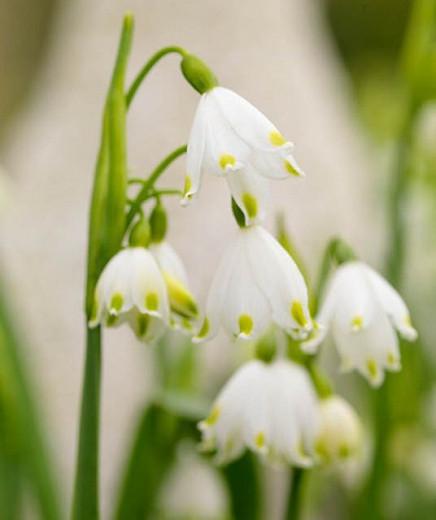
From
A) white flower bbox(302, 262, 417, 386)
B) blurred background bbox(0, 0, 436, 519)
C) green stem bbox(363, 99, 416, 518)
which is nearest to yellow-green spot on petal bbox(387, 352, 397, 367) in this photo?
white flower bbox(302, 262, 417, 386)

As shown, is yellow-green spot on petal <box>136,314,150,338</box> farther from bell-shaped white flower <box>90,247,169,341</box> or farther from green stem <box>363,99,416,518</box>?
green stem <box>363,99,416,518</box>

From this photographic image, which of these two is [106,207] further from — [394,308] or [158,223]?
[394,308]

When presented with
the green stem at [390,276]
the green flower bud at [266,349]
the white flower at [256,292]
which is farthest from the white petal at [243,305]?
the green stem at [390,276]

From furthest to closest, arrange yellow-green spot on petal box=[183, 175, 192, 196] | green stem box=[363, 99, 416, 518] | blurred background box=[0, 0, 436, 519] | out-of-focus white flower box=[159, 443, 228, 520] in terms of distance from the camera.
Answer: blurred background box=[0, 0, 436, 519] → out-of-focus white flower box=[159, 443, 228, 520] → green stem box=[363, 99, 416, 518] → yellow-green spot on petal box=[183, 175, 192, 196]

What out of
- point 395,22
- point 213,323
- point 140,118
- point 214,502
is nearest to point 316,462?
point 213,323

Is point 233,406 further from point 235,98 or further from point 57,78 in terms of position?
point 57,78
